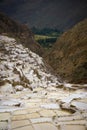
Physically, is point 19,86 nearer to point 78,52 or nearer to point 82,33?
point 78,52

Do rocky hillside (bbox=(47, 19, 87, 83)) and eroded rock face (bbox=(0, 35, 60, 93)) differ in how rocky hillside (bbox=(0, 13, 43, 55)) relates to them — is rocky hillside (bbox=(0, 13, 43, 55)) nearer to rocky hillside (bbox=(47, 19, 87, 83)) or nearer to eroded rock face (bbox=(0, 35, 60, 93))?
rocky hillside (bbox=(47, 19, 87, 83))

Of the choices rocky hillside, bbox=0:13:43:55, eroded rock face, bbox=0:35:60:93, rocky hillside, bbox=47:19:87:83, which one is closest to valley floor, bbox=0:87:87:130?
eroded rock face, bbox=0:35:60:93

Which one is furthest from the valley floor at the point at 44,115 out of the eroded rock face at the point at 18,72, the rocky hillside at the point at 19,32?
the rocky hillside at the point at 19,32

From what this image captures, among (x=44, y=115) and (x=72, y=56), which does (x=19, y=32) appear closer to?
(x=72, y=56)

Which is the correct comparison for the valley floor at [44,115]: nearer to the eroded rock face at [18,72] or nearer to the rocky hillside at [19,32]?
the eroded rock face at [18,72]

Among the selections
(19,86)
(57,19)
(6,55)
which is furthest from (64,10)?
(19,86)

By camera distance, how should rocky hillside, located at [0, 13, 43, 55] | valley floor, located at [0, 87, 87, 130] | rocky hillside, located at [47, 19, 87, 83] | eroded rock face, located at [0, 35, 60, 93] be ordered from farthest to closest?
rocky hillside, located at [0, 13, 43, 55] < rocky hillside, located at [47, 19, 87, 83] < eroded rock face, located at [0, 35, 60, 93] < valley floor, located at [0, 87, 87, 130]
